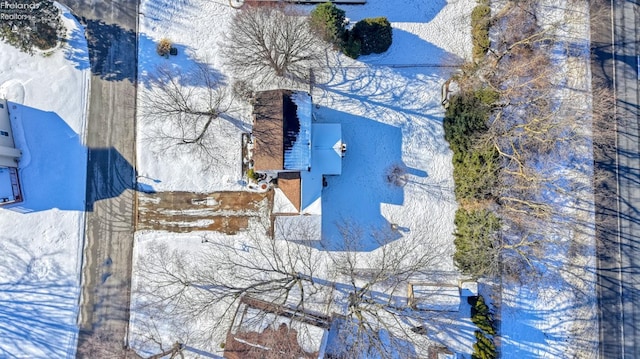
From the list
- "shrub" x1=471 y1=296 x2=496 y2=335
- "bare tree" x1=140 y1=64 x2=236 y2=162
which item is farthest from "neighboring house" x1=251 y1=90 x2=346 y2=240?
"shrub" x1=471 y1=296 x2=496 y2=335

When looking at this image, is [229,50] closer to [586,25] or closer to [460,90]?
[460,90]

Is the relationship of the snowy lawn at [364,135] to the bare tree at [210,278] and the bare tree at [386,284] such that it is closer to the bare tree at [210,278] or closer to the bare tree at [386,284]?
the bare tree at [210,278]

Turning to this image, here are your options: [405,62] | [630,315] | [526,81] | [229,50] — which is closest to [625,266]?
[630,315]

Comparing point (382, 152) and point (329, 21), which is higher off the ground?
point (329, 21)

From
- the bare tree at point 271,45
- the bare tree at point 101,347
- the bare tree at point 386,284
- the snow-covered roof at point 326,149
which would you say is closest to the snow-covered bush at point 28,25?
the bare tree at point 271,45

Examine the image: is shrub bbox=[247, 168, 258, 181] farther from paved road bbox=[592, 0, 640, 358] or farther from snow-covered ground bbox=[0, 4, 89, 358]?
paved road bbox=[592, 0, 640, 358]

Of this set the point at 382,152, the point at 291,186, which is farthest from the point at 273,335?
the point at 382,152

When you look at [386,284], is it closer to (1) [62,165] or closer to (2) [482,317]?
(2) [482,317]
